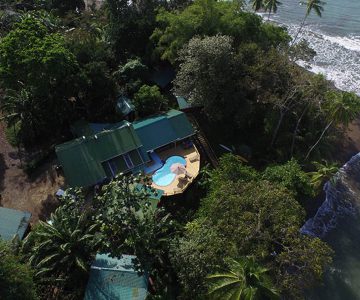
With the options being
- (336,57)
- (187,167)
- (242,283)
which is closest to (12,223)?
(187,167)

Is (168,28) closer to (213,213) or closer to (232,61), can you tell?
(232,61)

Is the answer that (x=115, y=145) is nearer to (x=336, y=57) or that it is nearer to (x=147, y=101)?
(x=147, y=101)

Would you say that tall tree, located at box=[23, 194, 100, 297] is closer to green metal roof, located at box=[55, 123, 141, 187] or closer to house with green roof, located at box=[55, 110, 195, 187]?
green metal roof, located at box=[55, 123, 141, 187]

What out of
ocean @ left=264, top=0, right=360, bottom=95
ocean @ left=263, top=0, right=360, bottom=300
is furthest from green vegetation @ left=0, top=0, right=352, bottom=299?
ocean @ left=264, top=0, right=360, bottom=95

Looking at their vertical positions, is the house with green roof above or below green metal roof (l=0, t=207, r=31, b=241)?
above

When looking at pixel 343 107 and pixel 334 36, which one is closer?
pixel 343 107

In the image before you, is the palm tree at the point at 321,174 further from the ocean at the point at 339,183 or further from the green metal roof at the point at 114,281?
the green metal roof at the point at 114,281

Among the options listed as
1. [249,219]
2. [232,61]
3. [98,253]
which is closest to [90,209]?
[98,253]
